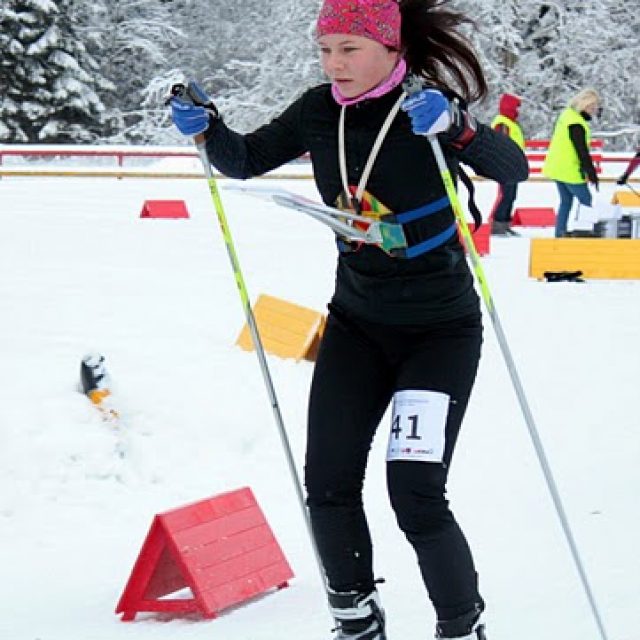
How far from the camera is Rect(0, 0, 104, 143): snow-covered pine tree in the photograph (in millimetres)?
34844

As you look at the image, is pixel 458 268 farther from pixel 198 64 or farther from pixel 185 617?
pixel 198 64

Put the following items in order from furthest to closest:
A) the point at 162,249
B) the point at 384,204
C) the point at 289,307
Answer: the point at 162,249
the point at 289,307
the point at 384,204

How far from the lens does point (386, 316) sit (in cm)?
349

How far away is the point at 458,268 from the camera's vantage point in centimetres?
353

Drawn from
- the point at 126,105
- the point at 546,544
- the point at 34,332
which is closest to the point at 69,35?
the point at 126,105

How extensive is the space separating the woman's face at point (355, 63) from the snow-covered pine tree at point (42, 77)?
32226mm

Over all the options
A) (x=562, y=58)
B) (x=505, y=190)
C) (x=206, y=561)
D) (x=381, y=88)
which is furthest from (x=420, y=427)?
(x=562, y=58)

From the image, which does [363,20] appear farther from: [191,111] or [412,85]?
Result: [191,111]

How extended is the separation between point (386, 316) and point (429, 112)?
0.52m

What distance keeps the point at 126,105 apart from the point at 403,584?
118 ft

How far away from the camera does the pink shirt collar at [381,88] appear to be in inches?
138

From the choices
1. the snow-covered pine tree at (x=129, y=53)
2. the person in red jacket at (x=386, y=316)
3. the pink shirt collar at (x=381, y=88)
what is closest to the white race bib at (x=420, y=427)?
the person in red jacket at (x=386, y=316)

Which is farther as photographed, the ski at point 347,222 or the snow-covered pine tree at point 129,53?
the snow-covered pine tree at point 129,53

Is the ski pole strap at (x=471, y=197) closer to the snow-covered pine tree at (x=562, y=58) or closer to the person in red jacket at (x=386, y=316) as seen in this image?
the person in red jacket at (x=386, y=316)
